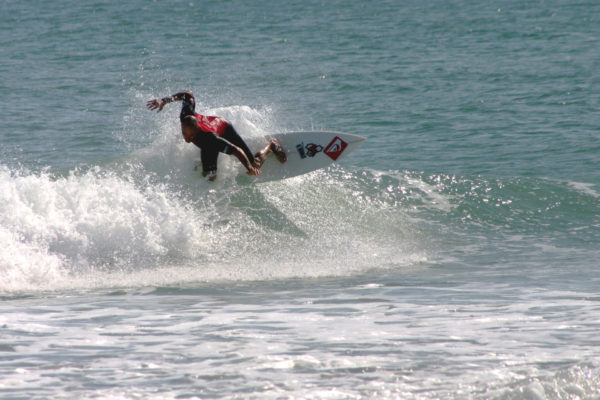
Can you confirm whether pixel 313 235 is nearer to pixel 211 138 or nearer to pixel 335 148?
pixel 335 148

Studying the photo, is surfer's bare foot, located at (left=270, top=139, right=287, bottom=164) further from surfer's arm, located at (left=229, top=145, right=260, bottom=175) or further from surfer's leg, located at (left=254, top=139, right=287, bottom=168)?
surfer's arm, located at (left=229, top=145, right=260, bottom=175)

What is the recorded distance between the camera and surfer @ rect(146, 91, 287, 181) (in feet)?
33.7

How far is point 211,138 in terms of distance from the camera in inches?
412

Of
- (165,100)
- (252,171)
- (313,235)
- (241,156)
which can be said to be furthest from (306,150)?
(165,100)

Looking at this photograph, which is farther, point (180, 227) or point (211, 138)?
point (211, 138)

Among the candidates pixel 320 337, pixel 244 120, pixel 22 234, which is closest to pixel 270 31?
pixel 244 120

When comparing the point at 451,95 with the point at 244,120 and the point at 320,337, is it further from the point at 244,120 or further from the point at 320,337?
the point at 320,337

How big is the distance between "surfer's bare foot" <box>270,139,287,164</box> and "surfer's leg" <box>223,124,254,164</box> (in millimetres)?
377

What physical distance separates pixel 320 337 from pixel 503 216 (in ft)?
21.9

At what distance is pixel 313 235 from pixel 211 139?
188cm

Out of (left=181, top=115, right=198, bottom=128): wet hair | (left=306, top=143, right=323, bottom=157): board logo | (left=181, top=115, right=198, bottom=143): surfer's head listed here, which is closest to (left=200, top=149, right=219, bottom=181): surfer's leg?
(left=181, top=115, right=198, bottom=143): surfer's head

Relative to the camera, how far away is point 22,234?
9.27m

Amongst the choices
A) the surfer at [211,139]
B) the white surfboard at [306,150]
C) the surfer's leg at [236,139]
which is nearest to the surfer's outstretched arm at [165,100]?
the surfer at [211,139]

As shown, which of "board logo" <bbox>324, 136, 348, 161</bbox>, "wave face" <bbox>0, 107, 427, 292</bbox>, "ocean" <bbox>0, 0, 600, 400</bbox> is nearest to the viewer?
"ocean" <bbox>0, 0, 600, 400</bbox>
